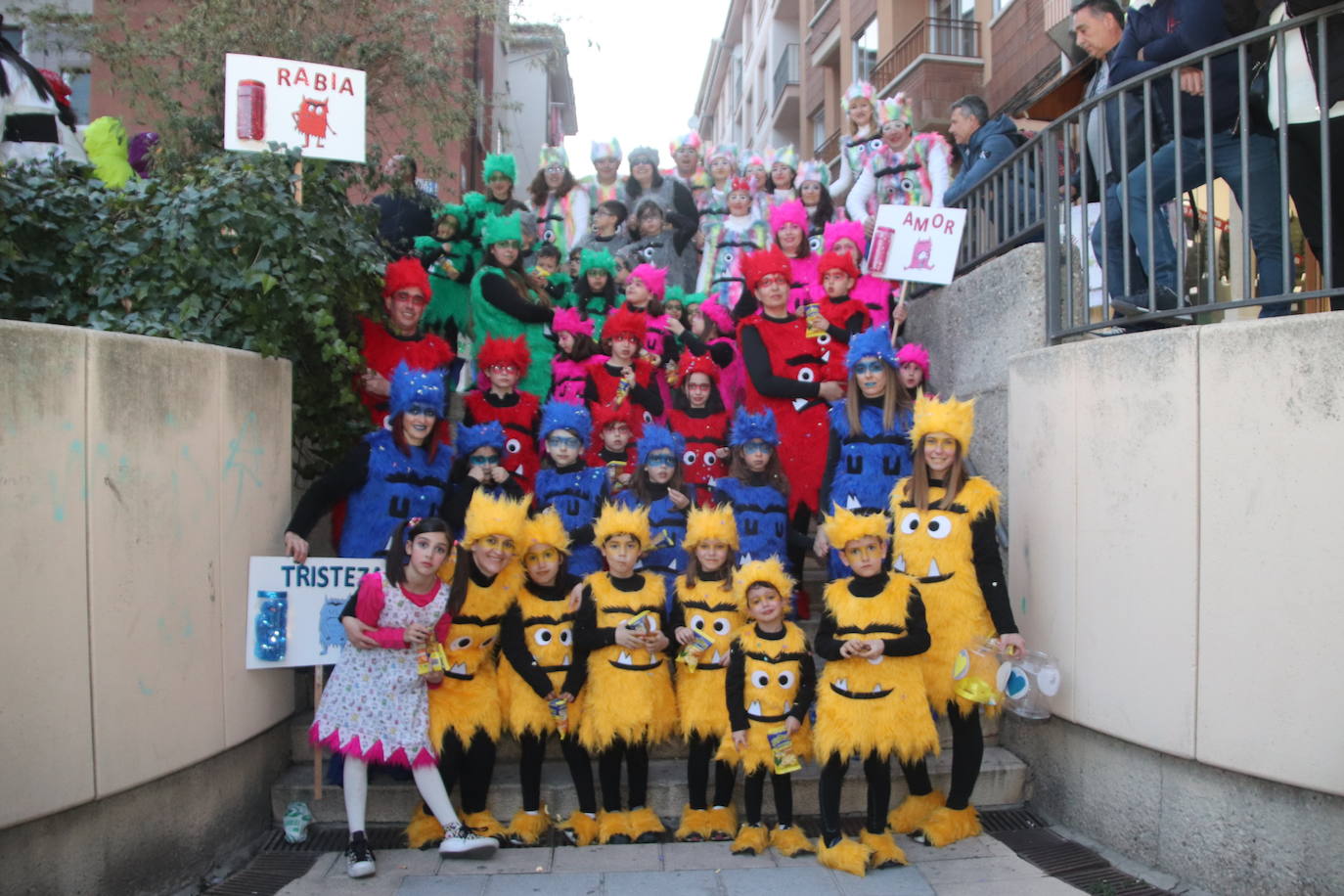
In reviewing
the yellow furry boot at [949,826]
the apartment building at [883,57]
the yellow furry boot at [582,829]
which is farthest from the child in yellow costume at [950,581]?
the apartment building at [883,57]

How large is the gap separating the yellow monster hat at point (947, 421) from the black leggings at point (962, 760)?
121 cm

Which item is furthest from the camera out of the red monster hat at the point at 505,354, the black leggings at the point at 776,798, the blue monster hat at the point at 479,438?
the red monster hat at the point at 505,354

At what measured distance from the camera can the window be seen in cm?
2119

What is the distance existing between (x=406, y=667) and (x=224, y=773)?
91cm

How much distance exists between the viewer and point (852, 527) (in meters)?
4.28

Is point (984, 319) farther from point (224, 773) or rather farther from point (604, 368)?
point (224, 773)

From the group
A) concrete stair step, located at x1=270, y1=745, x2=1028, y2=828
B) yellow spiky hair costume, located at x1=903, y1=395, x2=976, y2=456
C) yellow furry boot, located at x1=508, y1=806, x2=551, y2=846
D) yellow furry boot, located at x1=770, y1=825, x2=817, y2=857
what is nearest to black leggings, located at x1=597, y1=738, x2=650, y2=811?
concrete stair step, located at x1=270, y1=745, x2=1028, y2=828

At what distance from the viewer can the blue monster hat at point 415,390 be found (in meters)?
5.09

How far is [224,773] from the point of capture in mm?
4391

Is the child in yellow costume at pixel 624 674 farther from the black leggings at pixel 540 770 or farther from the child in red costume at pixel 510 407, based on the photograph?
the child in red costume at pixel 510 407

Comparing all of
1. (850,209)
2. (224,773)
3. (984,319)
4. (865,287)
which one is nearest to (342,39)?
(850,209)

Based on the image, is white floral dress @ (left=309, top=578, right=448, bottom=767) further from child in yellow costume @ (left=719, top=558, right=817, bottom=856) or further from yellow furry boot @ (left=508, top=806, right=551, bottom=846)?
child in yellow costume @ (left=719, top=558, right=817, bottom=856)

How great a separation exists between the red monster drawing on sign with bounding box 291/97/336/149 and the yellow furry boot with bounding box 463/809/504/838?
347cm

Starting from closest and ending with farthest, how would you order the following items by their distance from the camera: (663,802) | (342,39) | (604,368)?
(663,802) < (604,368) < (342,39)
